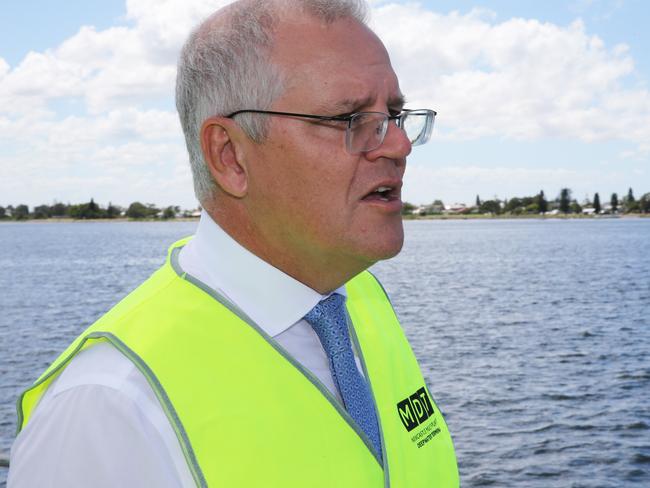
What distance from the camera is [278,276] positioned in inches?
78.8

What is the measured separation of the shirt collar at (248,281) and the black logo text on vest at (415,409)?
1.43 ft

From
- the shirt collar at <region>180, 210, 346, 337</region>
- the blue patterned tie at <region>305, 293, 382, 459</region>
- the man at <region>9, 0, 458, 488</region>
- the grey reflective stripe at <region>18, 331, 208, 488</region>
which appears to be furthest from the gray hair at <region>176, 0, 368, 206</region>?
the grey reflective stripe at <region>18, 331, 208, 488</region>

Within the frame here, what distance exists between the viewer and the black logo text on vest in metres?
2.17

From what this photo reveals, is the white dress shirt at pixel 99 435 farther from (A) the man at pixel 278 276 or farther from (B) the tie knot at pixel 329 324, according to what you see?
(B) the tie knot at pixel 329 324

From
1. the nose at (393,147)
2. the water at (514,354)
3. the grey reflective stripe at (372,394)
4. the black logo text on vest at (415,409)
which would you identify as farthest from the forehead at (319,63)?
the water at (514,354)

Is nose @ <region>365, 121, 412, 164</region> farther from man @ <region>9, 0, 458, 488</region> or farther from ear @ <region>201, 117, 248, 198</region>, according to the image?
ear @ <region>201, 117, 248, 198</region>

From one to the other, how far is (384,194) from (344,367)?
478 millimetres

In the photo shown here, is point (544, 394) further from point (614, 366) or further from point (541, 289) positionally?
point (541, 289)

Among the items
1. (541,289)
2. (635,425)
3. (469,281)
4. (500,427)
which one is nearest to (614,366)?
(635,425)

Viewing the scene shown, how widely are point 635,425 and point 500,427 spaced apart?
3.01 meters

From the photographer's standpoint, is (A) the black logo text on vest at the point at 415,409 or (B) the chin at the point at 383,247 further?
(A) the black logo text on vest at the point at 415,409

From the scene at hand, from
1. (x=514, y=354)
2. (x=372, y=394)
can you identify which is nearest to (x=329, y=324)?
(x=372, y=394)

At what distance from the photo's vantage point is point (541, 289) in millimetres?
40781

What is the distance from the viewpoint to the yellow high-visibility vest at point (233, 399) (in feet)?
5.18
